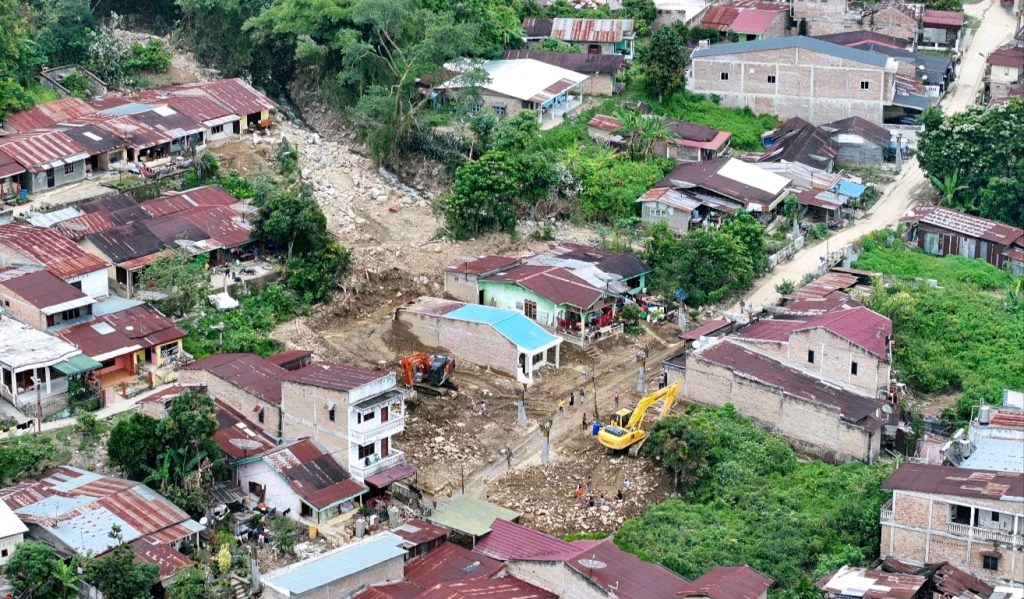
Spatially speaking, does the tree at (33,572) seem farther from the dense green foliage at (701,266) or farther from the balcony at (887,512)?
the dense green foliage at (701,266)

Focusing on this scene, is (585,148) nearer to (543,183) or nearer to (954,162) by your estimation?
(543,183)

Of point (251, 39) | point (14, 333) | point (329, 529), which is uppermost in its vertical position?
point (251, 39)

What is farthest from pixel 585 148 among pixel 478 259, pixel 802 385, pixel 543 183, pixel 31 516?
pixel 31 516

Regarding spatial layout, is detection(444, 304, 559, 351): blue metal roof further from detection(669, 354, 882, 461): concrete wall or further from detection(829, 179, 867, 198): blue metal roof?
detection(829, 179, 867, 198): blue metal roof

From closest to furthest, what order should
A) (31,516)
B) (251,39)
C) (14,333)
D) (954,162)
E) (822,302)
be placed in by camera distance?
(31,516) < (14,333) < (822,302) < (954,162) < (251,39)

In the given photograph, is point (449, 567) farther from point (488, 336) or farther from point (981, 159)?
point (981, 159)

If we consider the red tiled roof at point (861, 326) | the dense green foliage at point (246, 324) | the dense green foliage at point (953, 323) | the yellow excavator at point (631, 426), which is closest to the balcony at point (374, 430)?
the yellow excavator at point (631, 426)
